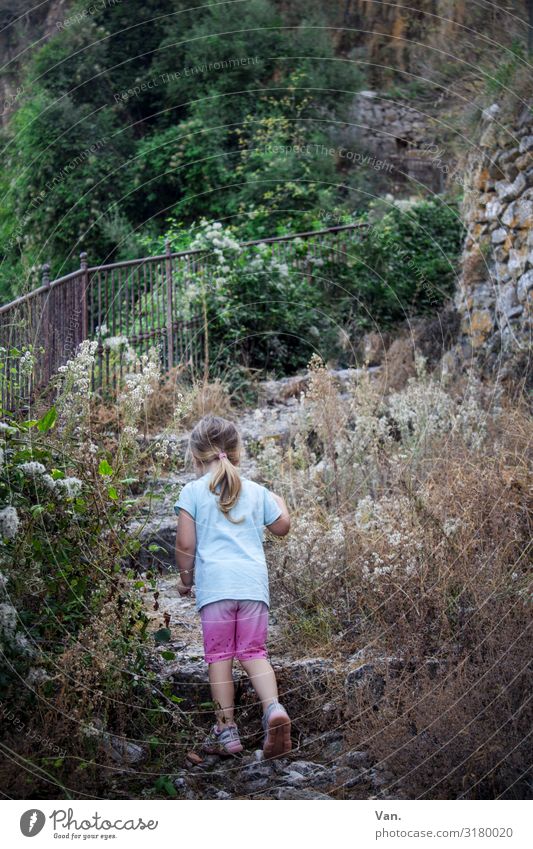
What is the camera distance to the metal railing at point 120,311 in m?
6.58

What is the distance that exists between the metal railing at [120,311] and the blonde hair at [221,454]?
1.95 meters

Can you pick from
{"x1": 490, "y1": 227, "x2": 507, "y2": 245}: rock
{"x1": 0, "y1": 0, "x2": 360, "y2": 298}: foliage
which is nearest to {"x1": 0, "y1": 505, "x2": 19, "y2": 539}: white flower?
{"x1": 490, "y1": 227, "x2": 507, "y2": 245}: rock

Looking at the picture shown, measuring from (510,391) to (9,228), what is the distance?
676 centimetres

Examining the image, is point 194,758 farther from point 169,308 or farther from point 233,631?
point 169,308

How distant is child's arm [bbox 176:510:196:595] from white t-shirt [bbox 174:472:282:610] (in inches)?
0.9

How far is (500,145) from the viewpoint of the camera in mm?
8312

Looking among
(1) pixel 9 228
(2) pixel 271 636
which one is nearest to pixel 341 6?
(1) pixel 9 228

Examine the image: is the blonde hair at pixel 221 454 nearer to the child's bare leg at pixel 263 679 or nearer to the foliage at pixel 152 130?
the child's bare leg at pixel 263 679

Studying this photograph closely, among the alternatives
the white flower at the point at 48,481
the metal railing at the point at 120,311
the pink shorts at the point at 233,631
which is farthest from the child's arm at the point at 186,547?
the metal railing at the point at 120,311

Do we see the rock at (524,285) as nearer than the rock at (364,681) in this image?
No

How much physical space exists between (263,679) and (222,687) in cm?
21

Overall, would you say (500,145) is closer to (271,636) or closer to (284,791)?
(271,636)

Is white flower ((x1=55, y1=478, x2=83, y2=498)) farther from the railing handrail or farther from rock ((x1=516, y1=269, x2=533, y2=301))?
rock ((x1=516, y1=269, x2=533, y2=301))

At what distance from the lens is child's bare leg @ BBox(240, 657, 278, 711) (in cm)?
380
